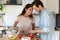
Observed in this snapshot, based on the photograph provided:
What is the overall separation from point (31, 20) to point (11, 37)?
69cm

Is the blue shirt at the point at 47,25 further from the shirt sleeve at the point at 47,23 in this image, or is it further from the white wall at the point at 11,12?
the white wall at the point at 11,12

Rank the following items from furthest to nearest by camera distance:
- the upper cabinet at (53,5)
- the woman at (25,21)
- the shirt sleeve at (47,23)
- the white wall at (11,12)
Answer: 1. the upper cabinet at (53,5)
2. the white wall at (11,12)
3. the woman at (25,21)
4. the shirt sleeve at (47,23)

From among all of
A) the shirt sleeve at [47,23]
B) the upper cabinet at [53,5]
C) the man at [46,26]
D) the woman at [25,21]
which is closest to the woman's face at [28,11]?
the woman at [25,21]

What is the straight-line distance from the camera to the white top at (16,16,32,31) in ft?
7.48

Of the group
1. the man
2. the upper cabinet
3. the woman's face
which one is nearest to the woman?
the woman's face

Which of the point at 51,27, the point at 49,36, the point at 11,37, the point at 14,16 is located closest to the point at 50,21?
the point at 51,27

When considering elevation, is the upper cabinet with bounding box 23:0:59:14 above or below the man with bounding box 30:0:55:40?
above

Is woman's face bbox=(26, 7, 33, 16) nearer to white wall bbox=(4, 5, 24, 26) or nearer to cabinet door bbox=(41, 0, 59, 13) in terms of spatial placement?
white wall bbox=(4, 5, 24, 26)

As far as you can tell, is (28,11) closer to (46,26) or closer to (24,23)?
(24,23)

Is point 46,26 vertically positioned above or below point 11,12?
below

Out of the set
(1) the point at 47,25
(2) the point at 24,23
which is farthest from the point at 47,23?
(2) the point at 24,23

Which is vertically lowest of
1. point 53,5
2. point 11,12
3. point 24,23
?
point 24,23

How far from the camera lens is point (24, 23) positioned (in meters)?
2.33

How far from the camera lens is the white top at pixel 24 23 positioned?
2281mm
